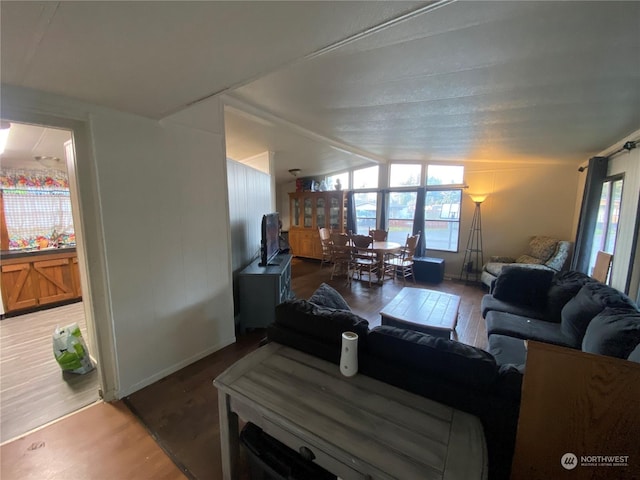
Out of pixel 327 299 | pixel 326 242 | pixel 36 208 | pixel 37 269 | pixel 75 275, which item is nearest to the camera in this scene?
pixel 327 299

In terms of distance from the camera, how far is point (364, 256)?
5.32 metres

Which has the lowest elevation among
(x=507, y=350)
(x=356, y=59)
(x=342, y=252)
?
(x=507, y=350)

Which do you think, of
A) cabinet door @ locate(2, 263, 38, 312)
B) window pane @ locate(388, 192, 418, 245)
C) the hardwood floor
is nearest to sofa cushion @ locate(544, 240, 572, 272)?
window pane @ locate(388, 192, 418, 245)

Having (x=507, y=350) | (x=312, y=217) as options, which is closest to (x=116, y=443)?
(x=507, y=350)

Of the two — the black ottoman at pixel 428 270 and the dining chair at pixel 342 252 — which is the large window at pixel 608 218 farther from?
the dining chair at pixel 342 252

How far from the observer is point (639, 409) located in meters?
0.79

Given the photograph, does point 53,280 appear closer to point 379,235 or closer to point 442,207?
point 379,235

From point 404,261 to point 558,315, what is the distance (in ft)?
8.67

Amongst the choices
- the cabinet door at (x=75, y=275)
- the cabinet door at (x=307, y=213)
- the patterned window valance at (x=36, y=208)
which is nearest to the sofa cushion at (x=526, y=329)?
the cabinet door at (x=307, y=213)

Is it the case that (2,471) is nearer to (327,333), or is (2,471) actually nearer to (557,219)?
(327,333)

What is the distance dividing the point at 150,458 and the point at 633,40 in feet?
11.1

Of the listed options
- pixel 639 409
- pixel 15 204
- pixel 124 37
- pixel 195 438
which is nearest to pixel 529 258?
pixel 639 409

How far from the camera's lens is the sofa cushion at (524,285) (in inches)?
106

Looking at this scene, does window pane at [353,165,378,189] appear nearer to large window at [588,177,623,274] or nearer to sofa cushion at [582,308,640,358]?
large window at [588,177,623,274]
